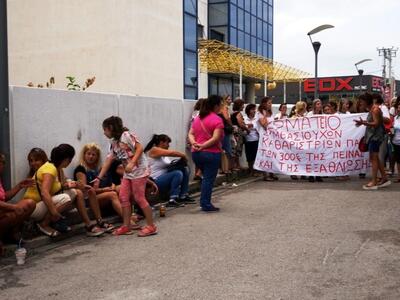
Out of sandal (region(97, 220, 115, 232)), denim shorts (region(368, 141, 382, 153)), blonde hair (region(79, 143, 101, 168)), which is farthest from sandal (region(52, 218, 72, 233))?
denim shorts (region(368, 141, 382, 153))

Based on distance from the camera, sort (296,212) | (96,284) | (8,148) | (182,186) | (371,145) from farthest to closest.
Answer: (371,145), (182,186), (296,212), (8,148), (96,284)

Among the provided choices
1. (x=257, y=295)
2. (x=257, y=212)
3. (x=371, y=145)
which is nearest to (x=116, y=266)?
(x=257, y=295)

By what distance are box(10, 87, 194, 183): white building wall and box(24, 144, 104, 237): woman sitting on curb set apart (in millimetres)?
493

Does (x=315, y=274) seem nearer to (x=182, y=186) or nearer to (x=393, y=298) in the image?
(x=393, y=298)

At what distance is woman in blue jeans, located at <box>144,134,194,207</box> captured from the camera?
28.5 feet

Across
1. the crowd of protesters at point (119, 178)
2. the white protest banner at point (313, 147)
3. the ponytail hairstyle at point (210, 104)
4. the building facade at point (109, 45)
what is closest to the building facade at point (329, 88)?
the building facade at point (109, 45)

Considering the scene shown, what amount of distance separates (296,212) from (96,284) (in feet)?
13.2

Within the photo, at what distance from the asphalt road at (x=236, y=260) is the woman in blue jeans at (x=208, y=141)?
47cm

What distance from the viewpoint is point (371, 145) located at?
10.3 m

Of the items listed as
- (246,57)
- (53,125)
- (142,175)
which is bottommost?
(142,175)

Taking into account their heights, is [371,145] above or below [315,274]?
above

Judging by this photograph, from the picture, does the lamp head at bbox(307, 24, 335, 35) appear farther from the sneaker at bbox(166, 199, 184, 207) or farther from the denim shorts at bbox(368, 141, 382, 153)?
the sneaker at bbox(166, 199, 184, 207)

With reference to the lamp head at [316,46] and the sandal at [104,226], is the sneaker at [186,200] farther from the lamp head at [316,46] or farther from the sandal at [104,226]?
the lamp head at [316,46]

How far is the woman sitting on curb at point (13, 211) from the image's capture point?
19.2ft
